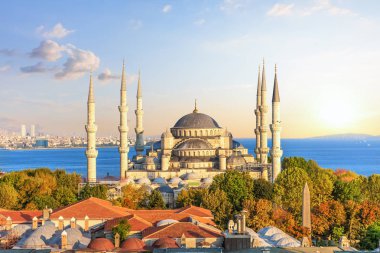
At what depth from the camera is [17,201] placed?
129 ft

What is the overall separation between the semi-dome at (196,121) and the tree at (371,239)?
94.9ft

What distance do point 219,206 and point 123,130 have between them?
717 inches

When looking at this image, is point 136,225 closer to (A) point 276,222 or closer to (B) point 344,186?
(A) point 276,222

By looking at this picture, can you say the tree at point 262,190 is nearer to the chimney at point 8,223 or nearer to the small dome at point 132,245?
the chimney at point 8,223

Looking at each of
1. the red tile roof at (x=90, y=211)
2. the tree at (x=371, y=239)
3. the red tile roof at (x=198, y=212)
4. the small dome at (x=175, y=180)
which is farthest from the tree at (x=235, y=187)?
the tree at (x=371, y=239)

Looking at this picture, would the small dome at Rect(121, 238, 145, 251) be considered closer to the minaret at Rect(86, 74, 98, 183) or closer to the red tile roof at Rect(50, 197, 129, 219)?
the red tile roof at Rect(50, 197, 129, 219)

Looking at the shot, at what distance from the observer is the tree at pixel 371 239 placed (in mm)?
27770

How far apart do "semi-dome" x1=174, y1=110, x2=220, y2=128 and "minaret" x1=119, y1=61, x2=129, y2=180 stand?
6.86 m

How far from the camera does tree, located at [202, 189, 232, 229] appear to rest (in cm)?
3473

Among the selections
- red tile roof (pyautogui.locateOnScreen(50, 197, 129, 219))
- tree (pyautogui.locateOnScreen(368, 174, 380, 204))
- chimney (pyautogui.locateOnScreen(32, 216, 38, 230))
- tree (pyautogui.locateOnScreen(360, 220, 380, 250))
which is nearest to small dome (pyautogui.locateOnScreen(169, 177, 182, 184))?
tree (pyautogui.locateOnScreen(368, 174, 380, 204))

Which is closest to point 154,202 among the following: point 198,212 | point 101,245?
point 198,212

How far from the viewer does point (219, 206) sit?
3559 cm

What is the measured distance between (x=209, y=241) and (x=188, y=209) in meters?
8.39

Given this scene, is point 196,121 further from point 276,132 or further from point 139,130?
point 276,132
